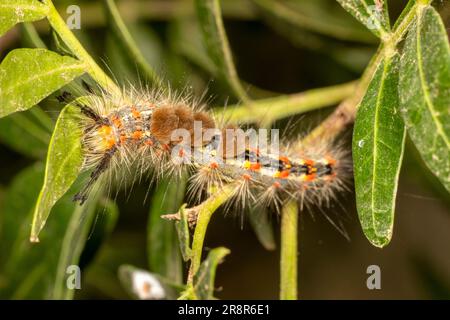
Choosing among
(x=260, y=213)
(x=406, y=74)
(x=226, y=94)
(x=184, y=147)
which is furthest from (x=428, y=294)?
(x=406, y=74)

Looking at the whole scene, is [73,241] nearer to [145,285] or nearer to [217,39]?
[145,285]

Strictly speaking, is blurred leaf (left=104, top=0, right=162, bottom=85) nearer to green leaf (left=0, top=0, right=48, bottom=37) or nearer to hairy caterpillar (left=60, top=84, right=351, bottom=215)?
hairy caterpillar (left=60, top=84, right=351, bottom=215)

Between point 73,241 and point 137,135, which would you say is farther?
point 73,241

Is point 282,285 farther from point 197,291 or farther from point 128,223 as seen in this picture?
point 128,223

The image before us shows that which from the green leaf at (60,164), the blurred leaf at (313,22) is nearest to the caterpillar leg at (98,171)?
the green leaf at (60,164)

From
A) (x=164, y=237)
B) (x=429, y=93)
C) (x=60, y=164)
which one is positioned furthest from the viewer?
(x=164, y=237)

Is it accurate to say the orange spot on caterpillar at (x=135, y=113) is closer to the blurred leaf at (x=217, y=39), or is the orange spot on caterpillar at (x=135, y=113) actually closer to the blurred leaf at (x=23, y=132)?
the blurred leaf at (x=217, y=39)

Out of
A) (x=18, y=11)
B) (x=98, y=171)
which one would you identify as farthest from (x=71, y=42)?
(x=98, y=171)

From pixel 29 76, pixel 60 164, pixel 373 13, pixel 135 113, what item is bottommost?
pixel 60 164
